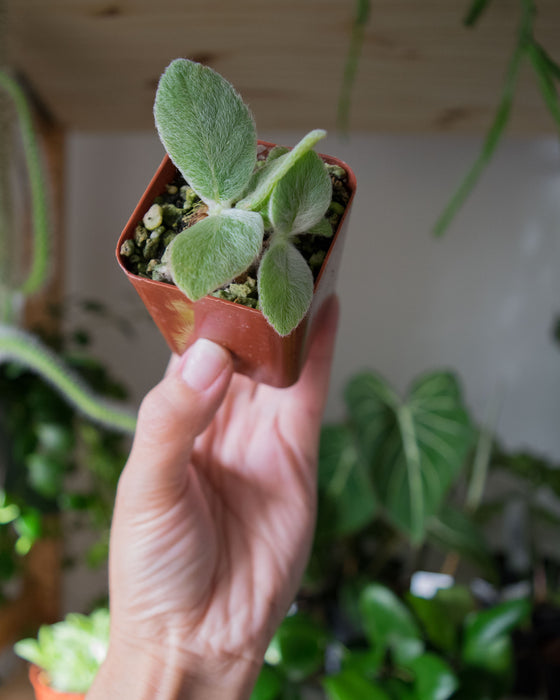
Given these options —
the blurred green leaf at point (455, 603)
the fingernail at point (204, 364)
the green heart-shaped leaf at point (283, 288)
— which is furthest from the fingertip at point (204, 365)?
the blurred green leaf at point (455, 603)

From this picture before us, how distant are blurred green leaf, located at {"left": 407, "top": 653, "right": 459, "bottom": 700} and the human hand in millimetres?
210

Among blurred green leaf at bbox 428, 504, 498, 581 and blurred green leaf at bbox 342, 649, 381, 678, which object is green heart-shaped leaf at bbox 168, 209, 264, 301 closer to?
blurred green leaf at bbox 342, 649, 381, 678

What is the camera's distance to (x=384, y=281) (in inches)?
43.5

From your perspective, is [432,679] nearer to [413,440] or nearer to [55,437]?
[413,440]

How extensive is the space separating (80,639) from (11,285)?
464 mm

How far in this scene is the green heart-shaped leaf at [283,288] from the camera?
0.26m

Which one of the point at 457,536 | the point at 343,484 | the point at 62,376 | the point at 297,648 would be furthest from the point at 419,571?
the point at 62,376

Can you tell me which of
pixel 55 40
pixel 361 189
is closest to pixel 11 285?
pixel 55 40

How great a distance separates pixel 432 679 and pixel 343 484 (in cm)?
31

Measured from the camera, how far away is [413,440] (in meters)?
0.80

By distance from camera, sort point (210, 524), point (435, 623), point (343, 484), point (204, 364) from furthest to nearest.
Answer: point (343, 484)
point (435, 623)
point (210, 524)
point (204, 364)

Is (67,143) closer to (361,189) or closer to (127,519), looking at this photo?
(361,189)

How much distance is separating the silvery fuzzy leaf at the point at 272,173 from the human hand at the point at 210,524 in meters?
0.11

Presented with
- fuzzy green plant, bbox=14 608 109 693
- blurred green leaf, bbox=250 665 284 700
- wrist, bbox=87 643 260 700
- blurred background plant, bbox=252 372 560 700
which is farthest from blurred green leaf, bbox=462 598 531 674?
fuzzy green plant, bbox=14 608 109 693
